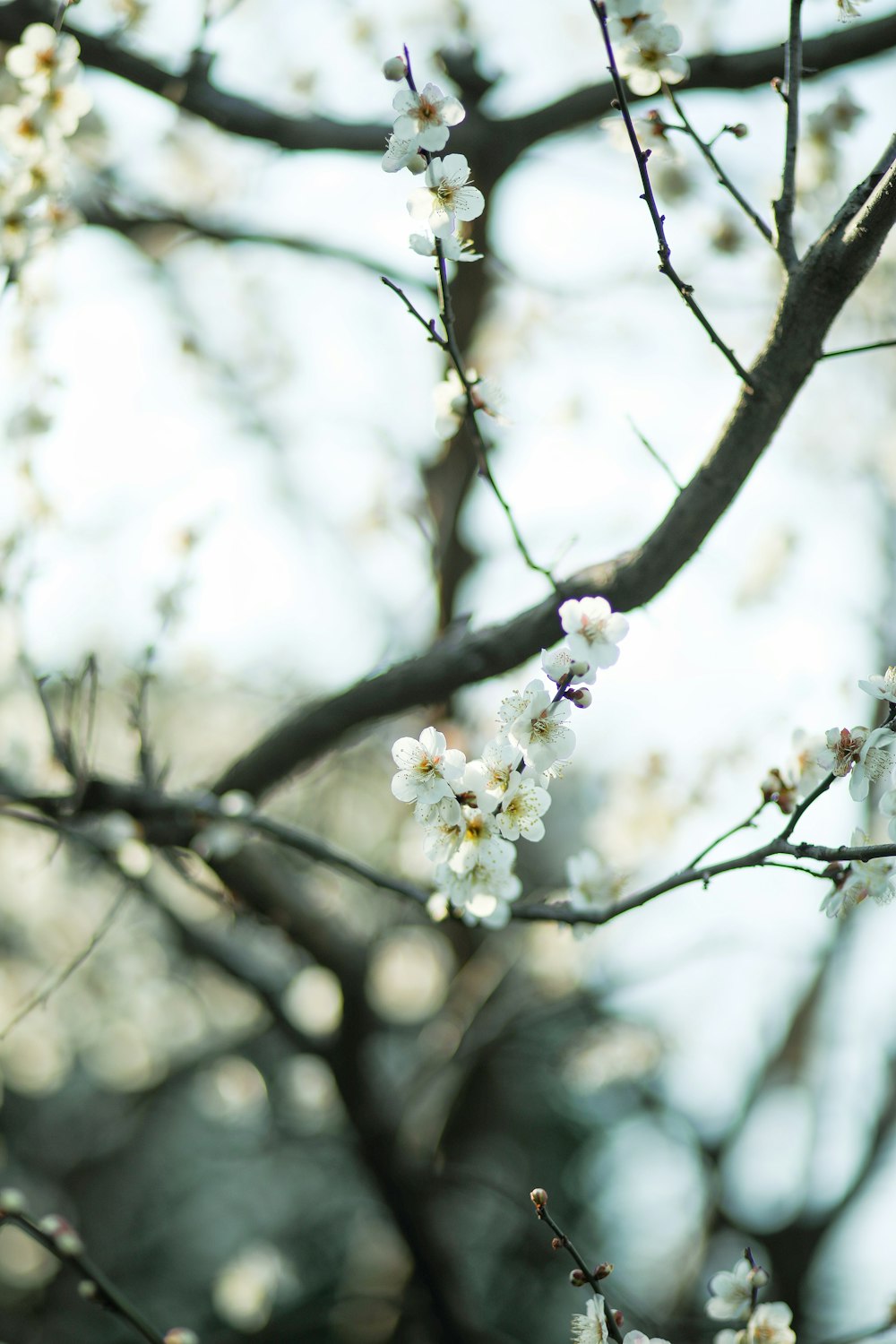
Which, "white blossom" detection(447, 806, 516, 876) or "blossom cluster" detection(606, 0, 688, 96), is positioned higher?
"blossom cluster" detection(606, 0, 688, 96)

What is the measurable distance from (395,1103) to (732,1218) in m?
1.52

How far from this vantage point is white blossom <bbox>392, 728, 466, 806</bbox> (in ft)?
3.64

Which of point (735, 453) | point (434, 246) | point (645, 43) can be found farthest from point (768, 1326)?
point (645, 43)

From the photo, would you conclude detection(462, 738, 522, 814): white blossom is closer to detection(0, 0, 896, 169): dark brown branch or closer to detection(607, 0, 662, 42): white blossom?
detection(607, 0, 662, 42): white blossom

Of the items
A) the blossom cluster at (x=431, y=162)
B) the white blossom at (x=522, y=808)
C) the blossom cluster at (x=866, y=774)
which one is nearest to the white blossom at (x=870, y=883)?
the blossom cluster at (x=866, y=774)

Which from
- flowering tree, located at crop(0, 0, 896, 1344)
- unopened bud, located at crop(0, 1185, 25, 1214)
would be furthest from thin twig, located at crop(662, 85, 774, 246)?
unopened bud, located at crop(0, 1185, 25, 1214)

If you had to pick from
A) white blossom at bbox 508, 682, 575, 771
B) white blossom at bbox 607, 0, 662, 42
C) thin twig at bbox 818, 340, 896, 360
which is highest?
white blossom at bbox 607, 0, 662, 42

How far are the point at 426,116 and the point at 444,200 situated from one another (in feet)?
0.29

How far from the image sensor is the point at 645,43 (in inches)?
48.5

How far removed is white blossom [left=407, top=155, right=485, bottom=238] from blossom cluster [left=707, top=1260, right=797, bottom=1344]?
4.33 ft

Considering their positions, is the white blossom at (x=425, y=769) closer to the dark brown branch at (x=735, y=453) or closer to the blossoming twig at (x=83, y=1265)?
the dark brown branch at (x=735, y=453)

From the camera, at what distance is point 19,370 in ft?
6.45

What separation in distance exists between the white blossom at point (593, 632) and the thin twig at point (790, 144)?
1.70ft

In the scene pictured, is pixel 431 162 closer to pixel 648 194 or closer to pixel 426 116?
pixel 426 116
